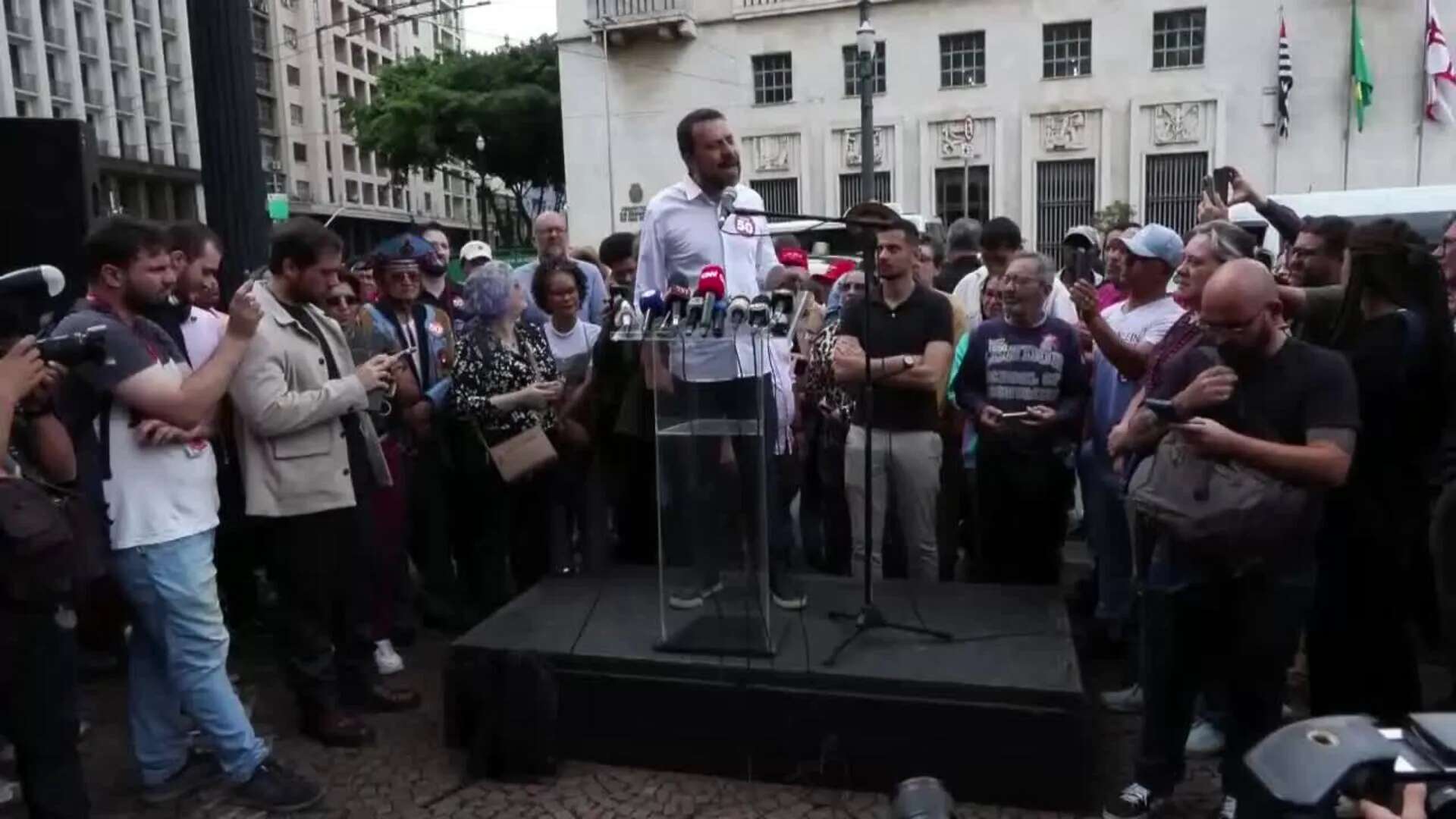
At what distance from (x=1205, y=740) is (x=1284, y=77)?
70.7ft

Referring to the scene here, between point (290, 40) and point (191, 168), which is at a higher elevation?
point (290, 40)

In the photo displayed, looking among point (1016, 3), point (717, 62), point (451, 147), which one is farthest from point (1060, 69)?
point (451, 147)

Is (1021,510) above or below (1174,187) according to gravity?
below

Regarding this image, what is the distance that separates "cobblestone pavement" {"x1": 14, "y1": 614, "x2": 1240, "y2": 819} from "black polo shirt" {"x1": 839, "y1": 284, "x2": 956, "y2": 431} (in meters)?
1.40

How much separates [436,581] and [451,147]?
30.1m

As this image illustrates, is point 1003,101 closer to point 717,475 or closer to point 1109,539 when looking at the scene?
point 1109,539

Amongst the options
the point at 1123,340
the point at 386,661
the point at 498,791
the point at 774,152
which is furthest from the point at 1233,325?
the point at 774,152

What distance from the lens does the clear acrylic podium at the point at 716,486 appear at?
3629 mm

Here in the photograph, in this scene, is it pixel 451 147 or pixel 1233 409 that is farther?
pixel 451 147

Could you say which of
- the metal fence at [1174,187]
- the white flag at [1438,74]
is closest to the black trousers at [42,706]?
the metal fence at [1174,187]

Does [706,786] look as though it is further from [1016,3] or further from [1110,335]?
[1016,3]

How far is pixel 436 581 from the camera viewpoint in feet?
17.5

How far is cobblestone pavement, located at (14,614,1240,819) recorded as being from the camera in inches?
137

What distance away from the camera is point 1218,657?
10.6 ft
